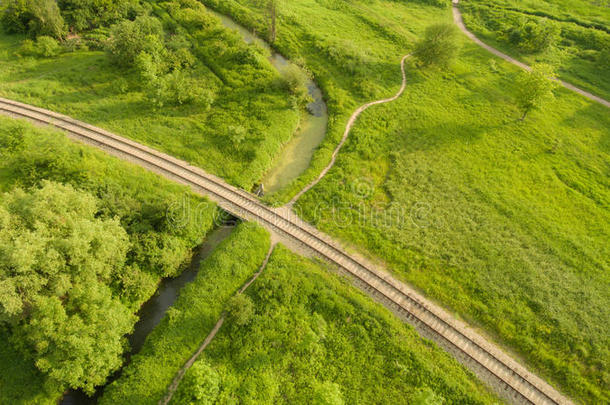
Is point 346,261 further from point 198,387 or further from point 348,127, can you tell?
point 348,127

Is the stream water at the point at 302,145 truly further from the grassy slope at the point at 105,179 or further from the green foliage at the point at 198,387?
the green foliage at the point at 198,387

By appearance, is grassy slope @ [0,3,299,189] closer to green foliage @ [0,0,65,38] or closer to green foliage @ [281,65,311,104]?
green foliage @ [281,65,311,104]

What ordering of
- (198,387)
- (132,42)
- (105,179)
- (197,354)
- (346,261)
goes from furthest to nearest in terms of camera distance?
(132,42)
(105,179)
(346,261)
(197,354)
(198,387)

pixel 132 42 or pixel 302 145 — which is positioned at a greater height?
pixel 132 42

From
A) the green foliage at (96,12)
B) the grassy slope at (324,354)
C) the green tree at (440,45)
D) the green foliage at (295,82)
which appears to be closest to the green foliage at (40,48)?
the green foliage at (96,12)

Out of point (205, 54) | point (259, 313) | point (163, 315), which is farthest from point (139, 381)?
point (205, 54)

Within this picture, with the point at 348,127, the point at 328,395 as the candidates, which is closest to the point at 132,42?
the point at 348,127

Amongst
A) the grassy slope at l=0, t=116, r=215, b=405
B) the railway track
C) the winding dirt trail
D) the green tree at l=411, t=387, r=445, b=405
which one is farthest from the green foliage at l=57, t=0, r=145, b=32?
the green tree at l=411, t=387, r=445, b=405
